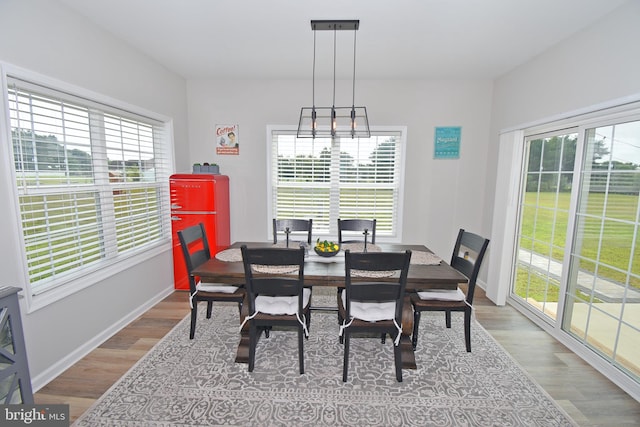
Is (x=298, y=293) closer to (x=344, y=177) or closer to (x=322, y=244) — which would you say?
(x=322, y=244)

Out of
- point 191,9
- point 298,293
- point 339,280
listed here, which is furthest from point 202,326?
point 191,9

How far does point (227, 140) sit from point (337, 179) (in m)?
1.59

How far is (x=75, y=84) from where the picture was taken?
216 centimetres

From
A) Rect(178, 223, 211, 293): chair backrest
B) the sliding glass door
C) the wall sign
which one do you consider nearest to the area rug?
Rect(178, 223, 211, 293): chair backrest

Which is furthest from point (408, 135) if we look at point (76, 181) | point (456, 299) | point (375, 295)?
point (76, 181)

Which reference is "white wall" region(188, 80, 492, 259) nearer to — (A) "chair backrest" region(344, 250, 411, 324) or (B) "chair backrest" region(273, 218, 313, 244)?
(B) "chair backrest" region(273, 218, 313, 244)

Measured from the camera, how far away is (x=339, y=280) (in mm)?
2029

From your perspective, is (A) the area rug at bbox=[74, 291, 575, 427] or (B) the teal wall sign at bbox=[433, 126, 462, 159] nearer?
(A) the area rug at bbox=[74, 291, 575, 427]

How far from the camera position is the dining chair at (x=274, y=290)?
1.85 m

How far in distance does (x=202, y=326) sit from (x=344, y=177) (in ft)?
7.96

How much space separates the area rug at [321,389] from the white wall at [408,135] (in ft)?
5.50

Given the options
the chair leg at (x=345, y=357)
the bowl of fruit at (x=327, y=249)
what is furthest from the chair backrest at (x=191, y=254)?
the chair leg at (x=345, y=357)

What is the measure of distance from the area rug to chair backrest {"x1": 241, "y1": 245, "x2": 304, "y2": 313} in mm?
544

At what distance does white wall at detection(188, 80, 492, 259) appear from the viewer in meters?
3.61
